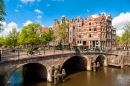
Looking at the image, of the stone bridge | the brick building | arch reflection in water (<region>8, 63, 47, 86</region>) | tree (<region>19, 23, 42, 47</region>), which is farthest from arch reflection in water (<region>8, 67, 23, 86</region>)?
the brick building

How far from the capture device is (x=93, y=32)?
165 ft

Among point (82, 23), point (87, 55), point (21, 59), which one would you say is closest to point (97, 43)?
point (82, 23)

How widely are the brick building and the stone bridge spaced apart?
1339 cm

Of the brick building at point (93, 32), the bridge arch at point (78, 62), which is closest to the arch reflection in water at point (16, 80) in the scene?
the bridge arch at point (78, 62)

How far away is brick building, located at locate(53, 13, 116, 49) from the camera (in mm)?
49088

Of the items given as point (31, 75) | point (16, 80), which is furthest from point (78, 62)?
point (16, 80)

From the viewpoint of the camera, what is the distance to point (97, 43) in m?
49.3

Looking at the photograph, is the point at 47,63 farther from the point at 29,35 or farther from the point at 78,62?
the point at 29,35

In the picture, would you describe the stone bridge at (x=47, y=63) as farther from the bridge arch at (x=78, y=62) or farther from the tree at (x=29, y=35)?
the tree at (x=29, y=35)

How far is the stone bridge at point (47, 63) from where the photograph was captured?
1561cm

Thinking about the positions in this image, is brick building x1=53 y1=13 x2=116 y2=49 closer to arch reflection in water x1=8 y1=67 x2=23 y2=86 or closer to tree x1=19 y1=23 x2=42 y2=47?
tree x1=19 y1=23 x2=42 y2=47

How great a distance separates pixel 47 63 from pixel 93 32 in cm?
3342

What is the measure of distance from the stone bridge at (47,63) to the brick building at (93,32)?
13.4 metres

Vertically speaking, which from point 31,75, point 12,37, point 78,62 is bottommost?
point 31,75
